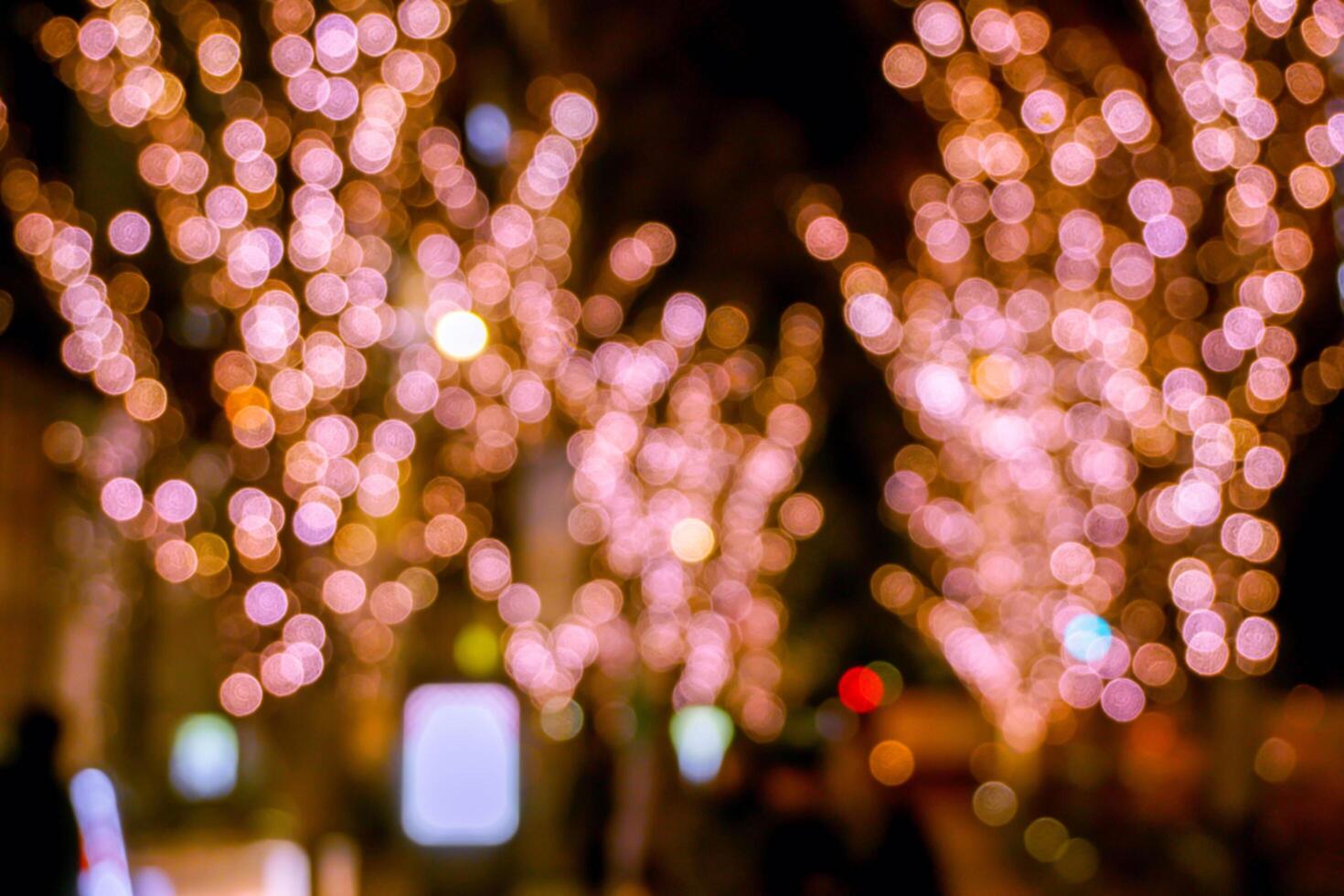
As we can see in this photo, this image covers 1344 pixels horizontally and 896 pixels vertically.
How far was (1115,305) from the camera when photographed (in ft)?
41.3

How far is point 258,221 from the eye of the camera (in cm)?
958

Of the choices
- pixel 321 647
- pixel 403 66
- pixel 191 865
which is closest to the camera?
pixel 403 66

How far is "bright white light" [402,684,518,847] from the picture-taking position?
994 centimetres

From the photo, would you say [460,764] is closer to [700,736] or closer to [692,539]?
[700,736]

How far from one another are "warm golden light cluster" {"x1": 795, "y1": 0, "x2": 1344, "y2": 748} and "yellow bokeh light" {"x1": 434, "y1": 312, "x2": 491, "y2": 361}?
366cm

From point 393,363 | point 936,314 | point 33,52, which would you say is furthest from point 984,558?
point 33,52

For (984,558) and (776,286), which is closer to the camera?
(984,558)

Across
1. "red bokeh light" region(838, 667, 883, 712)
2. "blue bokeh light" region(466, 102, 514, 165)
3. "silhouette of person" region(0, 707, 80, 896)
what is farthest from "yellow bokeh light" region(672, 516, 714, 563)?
"silhouette of person" region(0, 707, 80, 896)

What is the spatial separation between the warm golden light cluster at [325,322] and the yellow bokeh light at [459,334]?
0.02 metres

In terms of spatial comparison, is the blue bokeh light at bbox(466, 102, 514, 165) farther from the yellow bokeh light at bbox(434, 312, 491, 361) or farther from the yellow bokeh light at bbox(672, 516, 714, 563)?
the yellow bokeh light at bbox(672, 516, 714, 563)

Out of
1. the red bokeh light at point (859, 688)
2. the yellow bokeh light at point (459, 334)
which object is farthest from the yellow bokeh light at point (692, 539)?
the yellow bokeh light at point (459, 334)

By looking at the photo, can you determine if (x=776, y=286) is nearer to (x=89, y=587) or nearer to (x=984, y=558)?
(x=984, y=558)

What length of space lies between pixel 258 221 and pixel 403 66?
4.02ft

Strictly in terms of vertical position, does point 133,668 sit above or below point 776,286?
below
